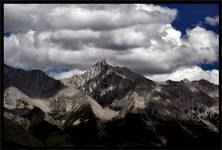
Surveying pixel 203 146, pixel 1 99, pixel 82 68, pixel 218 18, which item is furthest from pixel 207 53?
pixel 1 99

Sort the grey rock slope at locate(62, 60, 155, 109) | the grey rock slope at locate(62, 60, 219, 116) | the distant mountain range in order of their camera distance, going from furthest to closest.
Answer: the grey rock slope at locate(62, 60, 155, 109) → the grey rock slope at locate(62, 60, 219, 116) → the distant mountain range

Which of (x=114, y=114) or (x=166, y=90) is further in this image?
(x=114, y=114)

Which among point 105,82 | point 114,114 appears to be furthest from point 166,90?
point 105,82

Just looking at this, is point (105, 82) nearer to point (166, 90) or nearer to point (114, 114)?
point (114, 114)

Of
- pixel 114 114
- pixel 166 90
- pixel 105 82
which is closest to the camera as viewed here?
pixel 166 90

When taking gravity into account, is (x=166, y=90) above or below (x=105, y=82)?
above

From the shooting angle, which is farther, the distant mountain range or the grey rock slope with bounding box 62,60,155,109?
the grey rock slope with bounding box 62,60,155,109

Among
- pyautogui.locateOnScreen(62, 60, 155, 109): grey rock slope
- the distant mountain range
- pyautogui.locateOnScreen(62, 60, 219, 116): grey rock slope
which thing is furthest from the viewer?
pyautogui.locateOnScreen(62, 60, 155, 109): grey rock slope

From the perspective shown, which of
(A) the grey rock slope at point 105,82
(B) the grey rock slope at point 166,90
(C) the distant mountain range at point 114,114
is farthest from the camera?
(A) the grey rock slope at point 105,82

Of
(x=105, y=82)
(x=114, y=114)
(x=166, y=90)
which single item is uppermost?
(x=166, y=90)
